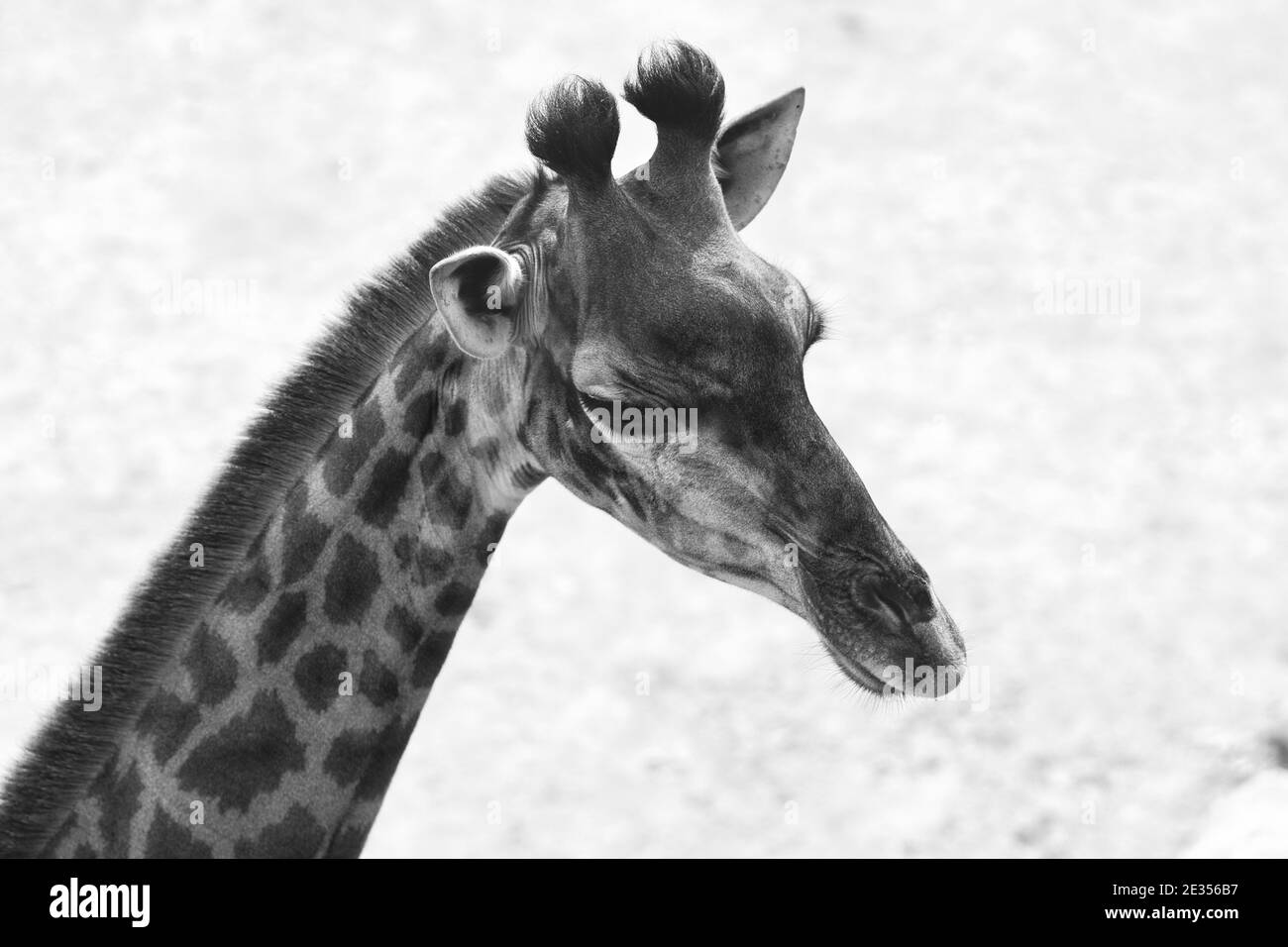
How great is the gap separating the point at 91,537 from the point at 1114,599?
346 inches

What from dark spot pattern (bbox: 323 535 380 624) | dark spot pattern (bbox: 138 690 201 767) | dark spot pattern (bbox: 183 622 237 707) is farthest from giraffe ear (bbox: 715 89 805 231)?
dark spot pattern (bbox: 138 690 201 767)

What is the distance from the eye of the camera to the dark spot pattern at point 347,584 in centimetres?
552

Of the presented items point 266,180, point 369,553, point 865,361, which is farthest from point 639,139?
point 369,553

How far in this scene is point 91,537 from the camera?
49.2 feet

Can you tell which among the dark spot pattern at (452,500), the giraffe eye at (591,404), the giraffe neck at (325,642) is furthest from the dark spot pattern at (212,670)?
the giraffe eye at (591,404)

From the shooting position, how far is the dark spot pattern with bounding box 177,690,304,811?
18.0 feet

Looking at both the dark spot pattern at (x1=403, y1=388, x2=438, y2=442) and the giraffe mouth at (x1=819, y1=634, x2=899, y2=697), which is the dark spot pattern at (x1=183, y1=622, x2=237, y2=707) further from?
the giraffe mouth at (x1=819, y1=634, x2=899, y2=697)

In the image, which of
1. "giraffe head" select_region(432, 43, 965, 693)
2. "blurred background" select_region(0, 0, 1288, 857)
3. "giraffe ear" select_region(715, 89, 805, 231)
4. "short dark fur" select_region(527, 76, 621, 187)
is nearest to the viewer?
"giraffe head" select_region(432, 43, 965, 693)

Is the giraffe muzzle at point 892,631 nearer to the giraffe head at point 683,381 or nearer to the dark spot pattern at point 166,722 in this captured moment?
the giraffe head at point 683,381

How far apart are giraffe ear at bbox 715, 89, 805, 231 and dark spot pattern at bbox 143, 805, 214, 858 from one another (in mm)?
2758

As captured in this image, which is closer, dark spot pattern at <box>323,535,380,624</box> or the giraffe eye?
the giraffe eye

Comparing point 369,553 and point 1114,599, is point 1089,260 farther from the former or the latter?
point 369,553

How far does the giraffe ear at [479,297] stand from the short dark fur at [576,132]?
36 cm

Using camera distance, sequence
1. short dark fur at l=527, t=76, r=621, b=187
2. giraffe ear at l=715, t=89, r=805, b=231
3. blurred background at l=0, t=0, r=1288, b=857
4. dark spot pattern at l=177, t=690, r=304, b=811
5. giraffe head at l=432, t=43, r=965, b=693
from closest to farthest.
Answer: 1. giraffe head at l=432, t=43, r=965, b=693
2. short dark fur at l=527, t=76, r=621, b=187
3. dark spot pattern at l=177, t=690, r=304, b=811
4. giraffe ear at l=715, t=89, r=805, b=231
5. blurred background at l=0, t=0, r=1288, b=857
